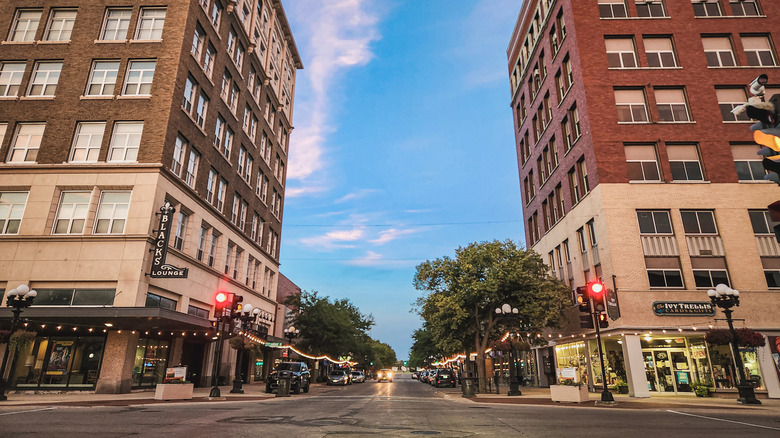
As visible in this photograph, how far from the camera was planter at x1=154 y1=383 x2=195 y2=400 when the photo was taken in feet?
64.4

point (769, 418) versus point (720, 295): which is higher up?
point (720, 295)

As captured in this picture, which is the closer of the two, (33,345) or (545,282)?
(33,345)

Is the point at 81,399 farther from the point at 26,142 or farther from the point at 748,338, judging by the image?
the point at 748,338

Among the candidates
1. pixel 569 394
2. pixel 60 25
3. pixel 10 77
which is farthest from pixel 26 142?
pixel 569 394

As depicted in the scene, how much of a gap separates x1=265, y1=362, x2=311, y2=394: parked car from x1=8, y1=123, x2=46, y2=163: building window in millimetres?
19782

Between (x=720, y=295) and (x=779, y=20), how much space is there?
81.5 ft

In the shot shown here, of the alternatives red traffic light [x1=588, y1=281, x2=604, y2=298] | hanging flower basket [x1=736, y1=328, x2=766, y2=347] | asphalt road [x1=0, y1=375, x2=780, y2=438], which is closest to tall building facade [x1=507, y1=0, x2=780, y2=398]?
hanging flower basket [x1=736, y1=328, x2=766, y2=347]

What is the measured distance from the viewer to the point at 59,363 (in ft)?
80.7

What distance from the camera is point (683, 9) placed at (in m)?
33.4

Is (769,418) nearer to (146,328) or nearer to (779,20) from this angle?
(146,328)

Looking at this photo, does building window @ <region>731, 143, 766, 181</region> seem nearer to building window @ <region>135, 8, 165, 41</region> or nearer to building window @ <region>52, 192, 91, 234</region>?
building window @ <region>135, 8, 165, 41</region>

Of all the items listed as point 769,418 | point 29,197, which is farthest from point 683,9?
point 29,197

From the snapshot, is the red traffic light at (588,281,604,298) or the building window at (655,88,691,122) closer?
the red traffic light at (588,281,604,298)

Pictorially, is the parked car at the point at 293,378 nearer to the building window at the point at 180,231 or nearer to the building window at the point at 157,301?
the building window at the point at 157,301
